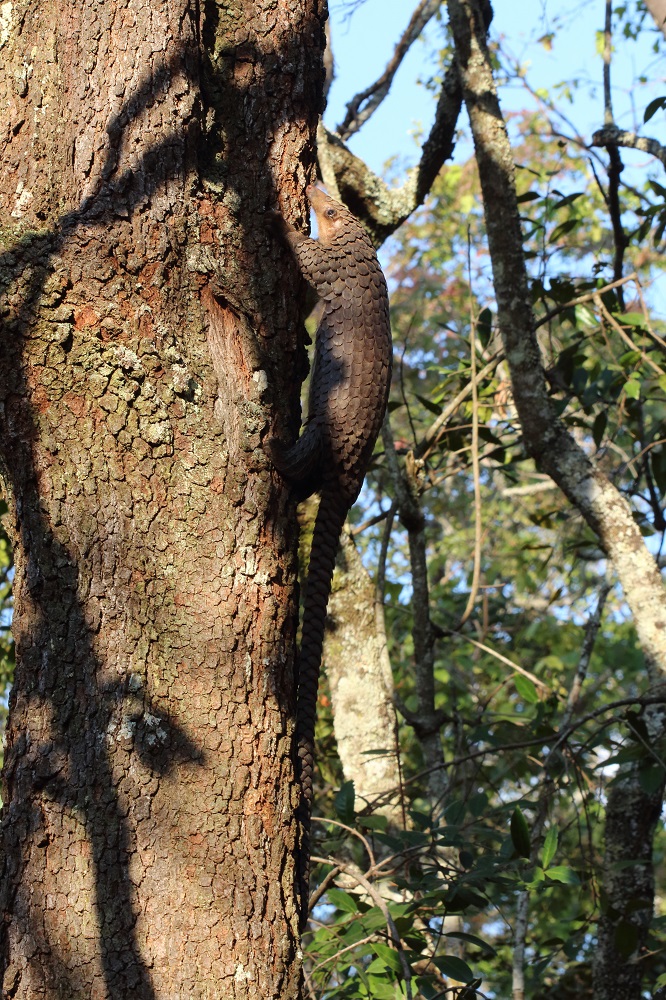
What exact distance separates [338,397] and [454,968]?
1.28 meters

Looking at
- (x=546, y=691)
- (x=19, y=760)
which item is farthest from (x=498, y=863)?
(x=19, y=760)

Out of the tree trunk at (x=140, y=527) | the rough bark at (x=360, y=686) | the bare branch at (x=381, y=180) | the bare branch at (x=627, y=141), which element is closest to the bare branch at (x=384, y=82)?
the bare branch at (x=381, y=180)

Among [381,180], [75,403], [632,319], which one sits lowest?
[75,403]

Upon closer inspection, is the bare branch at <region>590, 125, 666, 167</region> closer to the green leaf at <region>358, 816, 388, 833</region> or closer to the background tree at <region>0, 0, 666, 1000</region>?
the background tree at <region>0, 0, 666, 1000</region>

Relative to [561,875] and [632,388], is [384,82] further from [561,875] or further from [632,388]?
[561,875]

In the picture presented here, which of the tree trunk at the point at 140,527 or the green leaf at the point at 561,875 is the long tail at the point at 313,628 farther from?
the green leaf at the point at 561,875

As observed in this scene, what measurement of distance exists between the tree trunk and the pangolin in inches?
15.4

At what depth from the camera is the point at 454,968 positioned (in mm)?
2023

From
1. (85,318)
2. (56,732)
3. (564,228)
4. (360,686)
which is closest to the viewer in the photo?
(56,732)

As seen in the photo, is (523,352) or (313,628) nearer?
(313,628)

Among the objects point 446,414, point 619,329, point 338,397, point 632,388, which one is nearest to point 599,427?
point 632,388

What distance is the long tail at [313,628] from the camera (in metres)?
1.77

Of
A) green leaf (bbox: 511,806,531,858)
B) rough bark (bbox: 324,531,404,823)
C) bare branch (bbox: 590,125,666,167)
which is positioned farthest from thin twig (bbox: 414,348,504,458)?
green leaf (bbox: 511,806,531,858)

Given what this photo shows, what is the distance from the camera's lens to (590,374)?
366 cm
